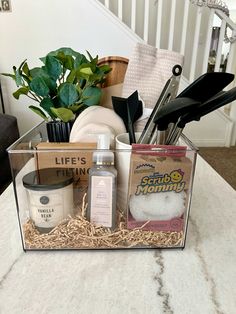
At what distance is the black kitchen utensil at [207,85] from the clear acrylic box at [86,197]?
0.07 meters

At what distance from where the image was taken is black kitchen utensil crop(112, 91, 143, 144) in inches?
17.9

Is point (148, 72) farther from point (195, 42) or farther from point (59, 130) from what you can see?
point (195, 42)

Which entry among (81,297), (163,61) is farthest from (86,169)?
(163,61)

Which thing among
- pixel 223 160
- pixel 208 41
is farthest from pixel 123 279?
pixel 208 41

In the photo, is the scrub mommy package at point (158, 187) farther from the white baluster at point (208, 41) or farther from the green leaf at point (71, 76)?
the white baluster at point (208, 41)

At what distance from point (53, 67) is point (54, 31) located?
5.26ft

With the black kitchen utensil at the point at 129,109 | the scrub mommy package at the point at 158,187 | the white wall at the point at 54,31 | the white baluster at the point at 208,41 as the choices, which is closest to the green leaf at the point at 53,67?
the black kitchen utensil at the point at 129,109

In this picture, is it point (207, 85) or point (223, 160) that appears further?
point (223, 160)

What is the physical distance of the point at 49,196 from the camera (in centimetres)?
36

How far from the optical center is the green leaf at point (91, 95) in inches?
20.0

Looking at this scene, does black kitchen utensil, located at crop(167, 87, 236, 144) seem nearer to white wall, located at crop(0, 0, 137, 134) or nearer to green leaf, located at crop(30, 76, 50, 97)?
green leaf, located at crop(30, 76, 50, 97)

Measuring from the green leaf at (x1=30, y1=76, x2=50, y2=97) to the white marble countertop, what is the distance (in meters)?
0.25

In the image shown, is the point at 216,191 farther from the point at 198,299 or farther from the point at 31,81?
the point at 31,81

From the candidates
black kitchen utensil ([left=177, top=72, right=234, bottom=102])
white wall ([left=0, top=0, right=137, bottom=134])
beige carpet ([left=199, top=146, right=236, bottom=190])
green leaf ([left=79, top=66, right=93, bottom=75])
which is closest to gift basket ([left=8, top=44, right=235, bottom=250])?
black kitchen utensil ([left=177, top=72, right=234, bottom=102])
